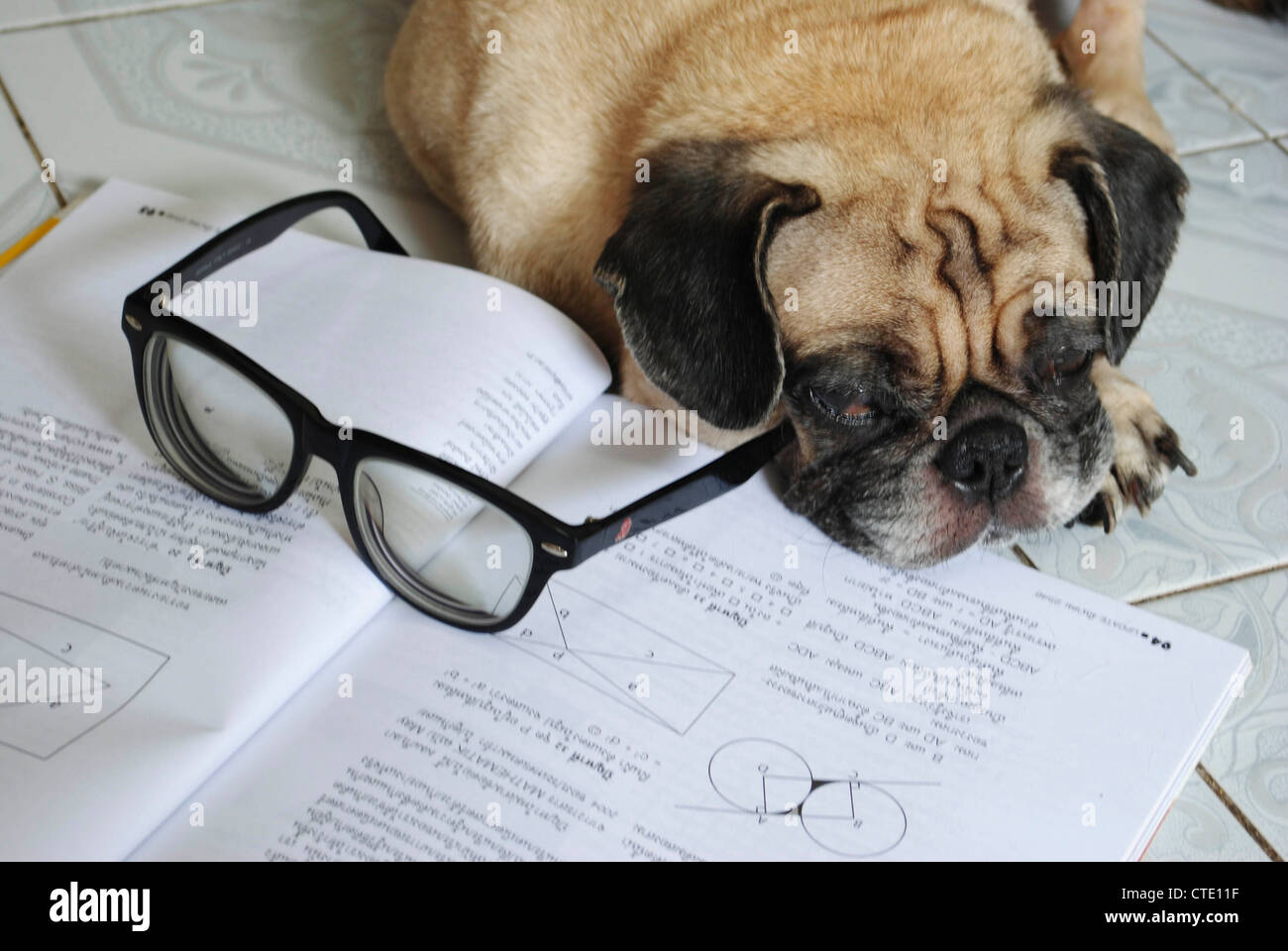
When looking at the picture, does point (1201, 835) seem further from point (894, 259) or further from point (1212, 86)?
point (1212, 86)

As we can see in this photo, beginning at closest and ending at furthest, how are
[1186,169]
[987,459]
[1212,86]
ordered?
[987,459], [1186,169], [1212,86]

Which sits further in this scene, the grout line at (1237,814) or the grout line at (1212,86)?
the grout line at (1212,86)

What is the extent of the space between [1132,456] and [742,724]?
1.50 feet

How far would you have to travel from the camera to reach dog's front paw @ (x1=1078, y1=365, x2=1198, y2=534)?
3.33 ft

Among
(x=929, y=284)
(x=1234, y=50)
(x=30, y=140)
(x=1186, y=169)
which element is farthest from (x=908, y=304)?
(x=30, y=140)

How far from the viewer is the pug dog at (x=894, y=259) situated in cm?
89

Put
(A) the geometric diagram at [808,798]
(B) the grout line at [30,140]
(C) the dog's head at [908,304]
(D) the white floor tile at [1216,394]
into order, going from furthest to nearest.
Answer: (B) the grout line at [30,140]
(D) the white floor tile at [1216,394]
(C) the dog's head at [908,304]
(A) the geometric diagram at [808,798]

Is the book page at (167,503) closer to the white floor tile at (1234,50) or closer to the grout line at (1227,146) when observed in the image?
the grout line at (1227,146)

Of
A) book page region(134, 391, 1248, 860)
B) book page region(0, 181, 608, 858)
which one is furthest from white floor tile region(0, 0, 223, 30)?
book page region(134, 391, 1248, 860)

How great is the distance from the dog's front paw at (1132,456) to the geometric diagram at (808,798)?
0.35 metres

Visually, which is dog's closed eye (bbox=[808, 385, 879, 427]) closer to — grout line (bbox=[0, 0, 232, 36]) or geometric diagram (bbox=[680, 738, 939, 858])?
geometric diagram (bbox=[680, 738, 939, 858])

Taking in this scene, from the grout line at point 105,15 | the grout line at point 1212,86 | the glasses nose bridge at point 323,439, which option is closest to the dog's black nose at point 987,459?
the glasses nose bridge at point 323,439

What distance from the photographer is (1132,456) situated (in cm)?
104
